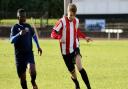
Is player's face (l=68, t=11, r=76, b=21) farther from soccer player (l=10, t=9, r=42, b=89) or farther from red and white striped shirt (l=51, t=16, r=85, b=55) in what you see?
soccer player (l=10, t=9, r=42, b=89)

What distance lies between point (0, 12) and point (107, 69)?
50.9 metres

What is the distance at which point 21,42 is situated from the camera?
12.0 metres

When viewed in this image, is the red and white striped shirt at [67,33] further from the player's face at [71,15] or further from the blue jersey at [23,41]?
the blue jersey at [23,41]

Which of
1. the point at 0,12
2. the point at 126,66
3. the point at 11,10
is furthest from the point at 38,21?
the point at 126,66

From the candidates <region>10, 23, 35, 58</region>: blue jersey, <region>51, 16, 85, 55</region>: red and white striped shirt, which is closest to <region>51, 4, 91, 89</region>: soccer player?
<region>51, 16, 85, 55</region>: red and white striped shirt

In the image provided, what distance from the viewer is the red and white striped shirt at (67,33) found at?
42.6 ft

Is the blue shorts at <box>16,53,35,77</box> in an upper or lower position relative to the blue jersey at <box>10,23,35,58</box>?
lower

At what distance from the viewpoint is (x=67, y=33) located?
42.7 ft

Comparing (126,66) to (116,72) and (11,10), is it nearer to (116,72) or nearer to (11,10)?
(116,72)

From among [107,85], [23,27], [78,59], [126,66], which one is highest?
[23,27]

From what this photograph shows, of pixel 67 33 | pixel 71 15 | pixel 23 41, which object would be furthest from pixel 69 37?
pixel 23 41

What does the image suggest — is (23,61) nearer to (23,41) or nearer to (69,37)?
(23,41)

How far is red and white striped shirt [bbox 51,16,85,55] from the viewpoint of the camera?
13.0m

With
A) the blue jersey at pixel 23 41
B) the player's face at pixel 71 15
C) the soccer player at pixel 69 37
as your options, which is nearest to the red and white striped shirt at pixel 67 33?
the soccer player at pixel 69 37
